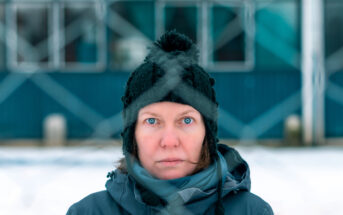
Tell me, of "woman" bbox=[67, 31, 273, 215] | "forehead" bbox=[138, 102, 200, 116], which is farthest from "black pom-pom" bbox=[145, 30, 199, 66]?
"forehead" bbox=[138, 102, 200, 116]

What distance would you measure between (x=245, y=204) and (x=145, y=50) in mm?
8665

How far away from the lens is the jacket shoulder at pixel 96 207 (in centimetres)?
176

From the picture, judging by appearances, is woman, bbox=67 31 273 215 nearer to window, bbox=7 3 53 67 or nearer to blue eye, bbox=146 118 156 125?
blue eye, bbox=146 118 156 125

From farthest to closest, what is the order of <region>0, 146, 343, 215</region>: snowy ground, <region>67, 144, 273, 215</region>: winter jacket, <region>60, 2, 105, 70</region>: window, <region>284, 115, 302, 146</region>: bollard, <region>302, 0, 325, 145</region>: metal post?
1. <region>60, 2, 105, 70</region>: window
2. <region>284, 115, 302, 146</region>: bollard
3. <region>302, 0, 325, 145</region>: metal post
4. <region>0, 146, 343, 215</region>: snowy ground
5. <region>67, 144, 273, 215</region>: winter jacket

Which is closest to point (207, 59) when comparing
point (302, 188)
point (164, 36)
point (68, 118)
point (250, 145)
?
point (250, 145)

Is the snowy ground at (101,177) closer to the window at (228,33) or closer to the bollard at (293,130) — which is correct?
the bollard at (293,130)

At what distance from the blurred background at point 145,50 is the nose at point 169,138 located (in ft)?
27.6

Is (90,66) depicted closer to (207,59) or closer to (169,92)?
(207,59)

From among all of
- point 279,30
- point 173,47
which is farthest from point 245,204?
point 279,30

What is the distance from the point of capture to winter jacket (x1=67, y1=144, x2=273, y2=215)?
1696 millimetres

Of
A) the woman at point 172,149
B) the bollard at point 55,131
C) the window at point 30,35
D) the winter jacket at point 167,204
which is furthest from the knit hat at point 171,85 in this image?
the window at point 30,35

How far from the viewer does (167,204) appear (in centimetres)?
171

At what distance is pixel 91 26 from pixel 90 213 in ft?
28.9

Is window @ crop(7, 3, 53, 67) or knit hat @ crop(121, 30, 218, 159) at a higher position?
window @ crop(7, 3, 53, 67)
